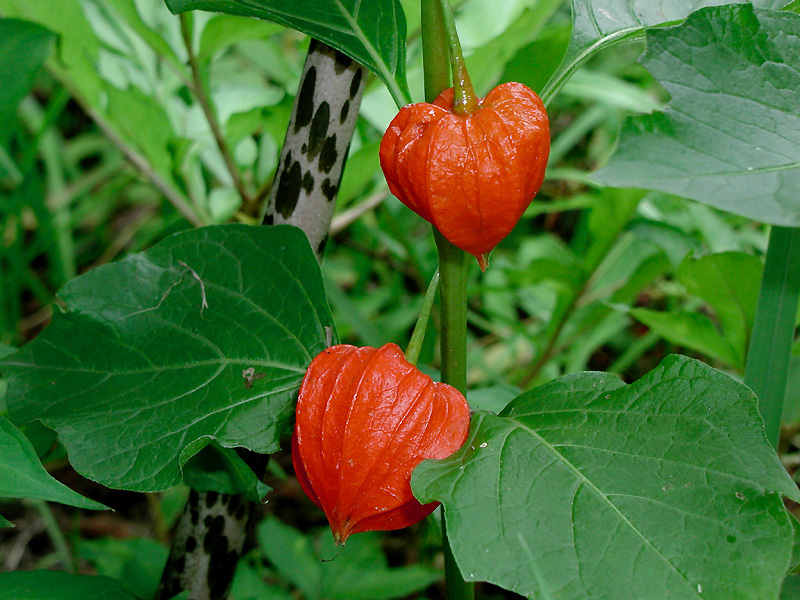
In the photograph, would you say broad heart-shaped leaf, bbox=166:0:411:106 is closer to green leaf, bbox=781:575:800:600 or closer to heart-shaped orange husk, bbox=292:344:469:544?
heart-shaped orange husk, bbox=292:344:469:544

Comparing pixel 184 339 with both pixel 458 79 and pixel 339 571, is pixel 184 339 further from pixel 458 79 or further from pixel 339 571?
pixel 339 571

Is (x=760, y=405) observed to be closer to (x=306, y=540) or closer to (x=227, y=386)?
(x=227, y=386)

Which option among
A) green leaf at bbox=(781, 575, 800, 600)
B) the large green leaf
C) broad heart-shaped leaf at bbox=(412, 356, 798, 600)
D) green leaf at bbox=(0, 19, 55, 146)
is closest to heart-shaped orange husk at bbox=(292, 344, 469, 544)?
broad heart-shaped leaf at bbox=(412, 356, 798, 600)

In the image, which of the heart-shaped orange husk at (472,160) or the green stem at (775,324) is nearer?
the heart-shaped orange husk at (472,160)

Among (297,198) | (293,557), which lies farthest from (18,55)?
(293,557)

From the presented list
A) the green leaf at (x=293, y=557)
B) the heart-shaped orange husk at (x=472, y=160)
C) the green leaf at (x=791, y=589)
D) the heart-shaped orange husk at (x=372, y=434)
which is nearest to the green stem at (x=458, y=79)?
the heart-shaped orange husk at (x=472, y=160)

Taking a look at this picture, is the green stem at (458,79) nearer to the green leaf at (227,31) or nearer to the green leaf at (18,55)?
the green leaf at (227,31)

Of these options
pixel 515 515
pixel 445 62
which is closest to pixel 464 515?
pixel 515 515
